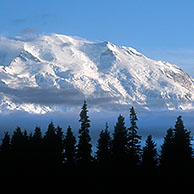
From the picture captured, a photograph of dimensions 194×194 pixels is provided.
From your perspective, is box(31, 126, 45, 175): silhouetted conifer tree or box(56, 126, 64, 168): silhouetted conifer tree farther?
box(56, 126, 64, 168): silhouetted conifer tree

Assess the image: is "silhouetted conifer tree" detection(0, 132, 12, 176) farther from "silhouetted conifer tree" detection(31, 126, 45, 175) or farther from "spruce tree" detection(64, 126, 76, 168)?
"spruce tree" detection(64, 126, 76, 168)

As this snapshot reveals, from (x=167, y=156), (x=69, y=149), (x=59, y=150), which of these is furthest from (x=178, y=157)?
(x=59, y=150)

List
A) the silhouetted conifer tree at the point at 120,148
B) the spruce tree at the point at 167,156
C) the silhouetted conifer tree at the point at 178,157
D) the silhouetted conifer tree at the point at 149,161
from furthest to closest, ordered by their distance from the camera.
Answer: the silhouetted conifer tree at the point at 149,161 < the spruce tree at the point at 167,156 < the silhouetted conifer tree at the point at 178,157 < the silhouetted conifer tree at the point at 120,148

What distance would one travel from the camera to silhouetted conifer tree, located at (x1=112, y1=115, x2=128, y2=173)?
241 ft

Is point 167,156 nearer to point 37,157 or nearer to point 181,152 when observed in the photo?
point 181,152

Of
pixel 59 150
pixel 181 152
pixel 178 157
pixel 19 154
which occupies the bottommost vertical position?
pixel 19 154

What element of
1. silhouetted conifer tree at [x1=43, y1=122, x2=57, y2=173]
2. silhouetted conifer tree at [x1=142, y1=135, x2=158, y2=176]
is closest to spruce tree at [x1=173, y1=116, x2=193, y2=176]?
silhouetted conifer tree at [x1=142, y1=135, x2=158, y2=176]

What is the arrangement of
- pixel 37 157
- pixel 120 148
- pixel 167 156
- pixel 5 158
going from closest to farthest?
pixel 120 148
pixel 167 156
pixel 37 157
pixel 5 158

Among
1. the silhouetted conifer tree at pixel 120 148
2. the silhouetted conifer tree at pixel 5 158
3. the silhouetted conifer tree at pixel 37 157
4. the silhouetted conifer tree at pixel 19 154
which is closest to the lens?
the silhouetted conifer tree at pixel 120 148

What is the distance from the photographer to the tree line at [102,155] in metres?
74.2

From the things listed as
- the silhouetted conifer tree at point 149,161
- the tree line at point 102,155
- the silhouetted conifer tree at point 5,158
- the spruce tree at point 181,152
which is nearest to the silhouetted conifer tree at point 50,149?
the tree line at point 102,155

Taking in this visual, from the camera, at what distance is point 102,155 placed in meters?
78.9

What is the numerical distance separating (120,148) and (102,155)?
536 cm

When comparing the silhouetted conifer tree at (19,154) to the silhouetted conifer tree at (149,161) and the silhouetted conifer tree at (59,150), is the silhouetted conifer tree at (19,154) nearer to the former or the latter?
the silhouetted conifer tree at (59,150)
